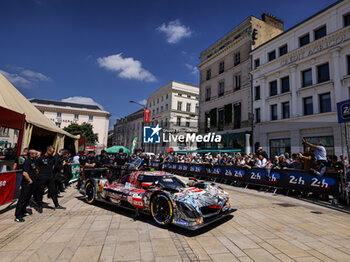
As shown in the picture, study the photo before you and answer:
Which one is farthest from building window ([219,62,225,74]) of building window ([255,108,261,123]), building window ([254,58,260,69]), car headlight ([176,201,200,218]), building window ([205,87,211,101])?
car headlight ([176,201,200,218])

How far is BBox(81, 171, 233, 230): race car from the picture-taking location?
4270 mm

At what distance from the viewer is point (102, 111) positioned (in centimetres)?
6750

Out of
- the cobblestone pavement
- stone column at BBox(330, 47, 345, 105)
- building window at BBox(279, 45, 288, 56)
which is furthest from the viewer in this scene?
building window at BBox(279, 45, 288, 56)

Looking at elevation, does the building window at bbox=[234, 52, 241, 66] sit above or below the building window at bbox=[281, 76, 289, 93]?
above

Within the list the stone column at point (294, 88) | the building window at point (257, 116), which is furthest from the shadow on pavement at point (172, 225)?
the building window at point (257, 116)

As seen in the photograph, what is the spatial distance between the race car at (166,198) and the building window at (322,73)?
60.4ft

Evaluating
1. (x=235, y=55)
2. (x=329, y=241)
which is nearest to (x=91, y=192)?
(x=329, y=241)

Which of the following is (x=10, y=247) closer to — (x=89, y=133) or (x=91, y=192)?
(x=91, y=192)

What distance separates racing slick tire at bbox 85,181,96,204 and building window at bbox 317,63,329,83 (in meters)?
20.6

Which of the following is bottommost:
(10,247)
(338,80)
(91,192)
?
(10,247)

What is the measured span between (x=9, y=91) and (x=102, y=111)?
196ft

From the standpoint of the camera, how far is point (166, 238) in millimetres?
4086

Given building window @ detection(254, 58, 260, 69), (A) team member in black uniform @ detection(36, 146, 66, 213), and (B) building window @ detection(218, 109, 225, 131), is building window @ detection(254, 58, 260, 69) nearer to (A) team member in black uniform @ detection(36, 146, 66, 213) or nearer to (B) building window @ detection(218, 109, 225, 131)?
(B) building window @ detection(218, 109, 225, 131)

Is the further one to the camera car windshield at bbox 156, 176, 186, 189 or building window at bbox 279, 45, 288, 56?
building window at bbox 279, 45, 288, 56
